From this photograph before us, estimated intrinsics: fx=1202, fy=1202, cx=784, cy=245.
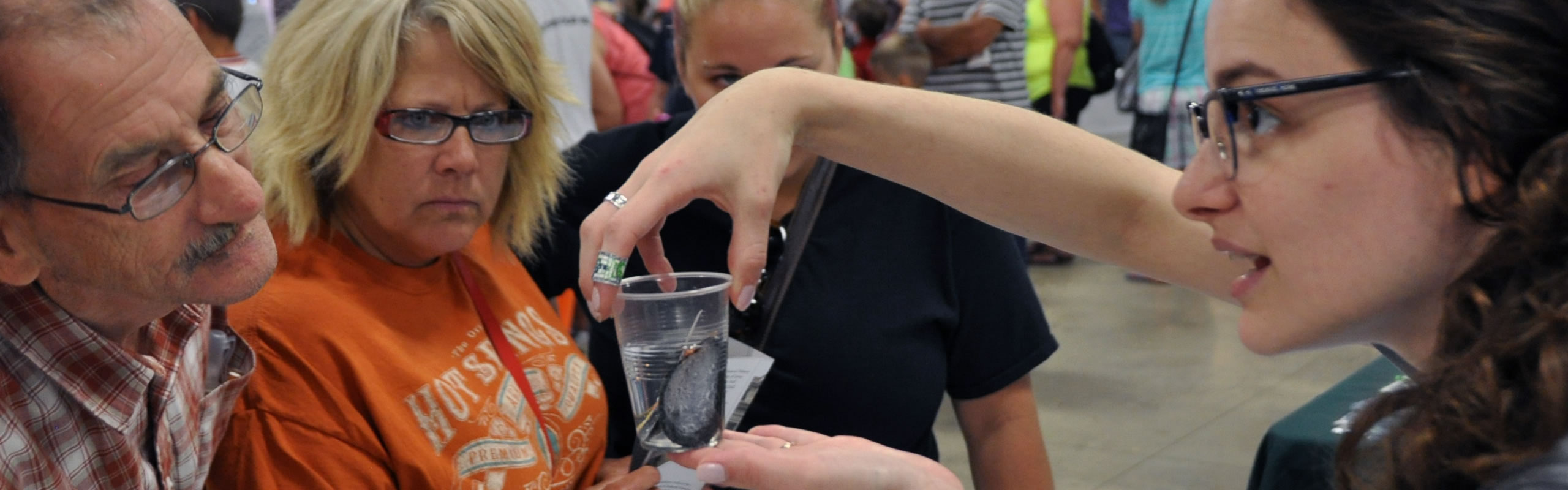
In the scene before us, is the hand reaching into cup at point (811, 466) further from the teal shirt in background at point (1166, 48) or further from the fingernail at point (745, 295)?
the teal shirt in background at point (1166, 48)

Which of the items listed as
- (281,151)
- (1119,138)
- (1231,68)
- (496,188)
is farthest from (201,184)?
(1119,138)

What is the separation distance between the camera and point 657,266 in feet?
4.80

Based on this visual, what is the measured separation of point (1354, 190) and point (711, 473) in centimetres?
76

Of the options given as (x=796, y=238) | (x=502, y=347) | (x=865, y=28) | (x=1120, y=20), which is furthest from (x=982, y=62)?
(x=502, y=347)

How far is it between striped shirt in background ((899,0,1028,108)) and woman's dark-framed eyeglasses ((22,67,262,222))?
388 cm

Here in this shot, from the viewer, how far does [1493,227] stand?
112 centimetres

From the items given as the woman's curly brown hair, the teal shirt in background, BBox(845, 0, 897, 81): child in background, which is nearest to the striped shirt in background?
BBox(845, 0, 897, 81): child in background

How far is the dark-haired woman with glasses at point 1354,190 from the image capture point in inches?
39.8

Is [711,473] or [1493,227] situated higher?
[1493,227]

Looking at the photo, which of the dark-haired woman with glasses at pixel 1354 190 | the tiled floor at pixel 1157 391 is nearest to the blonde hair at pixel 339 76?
the dark-haired woman with glasses at pixel 1354 190

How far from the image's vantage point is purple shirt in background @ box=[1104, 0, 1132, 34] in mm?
8219

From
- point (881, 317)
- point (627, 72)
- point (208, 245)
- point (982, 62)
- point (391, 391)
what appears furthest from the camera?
point (627, 72)

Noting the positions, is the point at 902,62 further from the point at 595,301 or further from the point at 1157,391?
the point at 595,301

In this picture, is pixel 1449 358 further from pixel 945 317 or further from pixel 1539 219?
pixel 945 317
